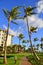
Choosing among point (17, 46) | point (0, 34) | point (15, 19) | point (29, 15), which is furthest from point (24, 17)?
point (0, 34)

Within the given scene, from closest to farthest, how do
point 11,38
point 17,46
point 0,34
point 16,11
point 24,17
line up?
point 16,11 < point 24,17 < point 17,46 < point 0,34 < point 11,38

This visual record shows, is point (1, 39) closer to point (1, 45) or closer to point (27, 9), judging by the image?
point (1, 45)

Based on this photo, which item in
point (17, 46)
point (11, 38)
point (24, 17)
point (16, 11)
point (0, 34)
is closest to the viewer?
point (16, 11)

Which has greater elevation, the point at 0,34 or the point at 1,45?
the point at 0,34

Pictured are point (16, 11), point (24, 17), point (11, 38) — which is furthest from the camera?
point (11, 38)

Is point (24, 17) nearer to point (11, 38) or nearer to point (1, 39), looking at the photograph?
point (1, 39)

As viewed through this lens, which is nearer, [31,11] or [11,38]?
[31,11]

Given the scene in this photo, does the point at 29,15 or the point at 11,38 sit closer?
the point at 29,15

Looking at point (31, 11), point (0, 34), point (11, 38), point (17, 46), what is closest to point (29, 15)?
point (31, 11)

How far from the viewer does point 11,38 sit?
15262 centimetres

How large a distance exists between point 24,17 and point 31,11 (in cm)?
Answer: 225

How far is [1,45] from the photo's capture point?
423 ft

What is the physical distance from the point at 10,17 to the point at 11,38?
115006 millimetres

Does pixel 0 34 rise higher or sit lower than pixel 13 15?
higher
